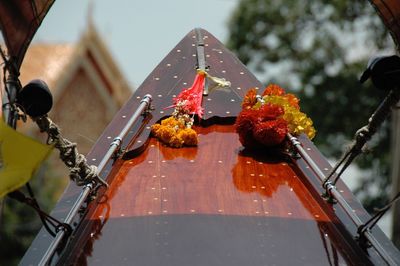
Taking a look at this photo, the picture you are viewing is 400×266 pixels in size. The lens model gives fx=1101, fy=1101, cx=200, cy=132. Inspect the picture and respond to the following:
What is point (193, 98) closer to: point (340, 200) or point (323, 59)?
point (340, 200)

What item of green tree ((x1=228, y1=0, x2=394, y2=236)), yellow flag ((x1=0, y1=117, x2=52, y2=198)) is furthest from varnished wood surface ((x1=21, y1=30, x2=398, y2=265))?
green tree ((x1=228, y1=0, x2=394, y2=236))

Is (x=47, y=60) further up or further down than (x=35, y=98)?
further down

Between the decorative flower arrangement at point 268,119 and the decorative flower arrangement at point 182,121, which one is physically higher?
the decorative flower arrangement at point 268,119

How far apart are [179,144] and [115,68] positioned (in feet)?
60.3

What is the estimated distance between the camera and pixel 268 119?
4.13 metres

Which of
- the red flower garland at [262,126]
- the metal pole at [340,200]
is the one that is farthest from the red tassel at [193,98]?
the metal pole at [340,200]

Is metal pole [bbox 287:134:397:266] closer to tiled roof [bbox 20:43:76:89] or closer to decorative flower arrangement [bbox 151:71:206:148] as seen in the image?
decorative flower arrangement [bbox 151:71:206:148]

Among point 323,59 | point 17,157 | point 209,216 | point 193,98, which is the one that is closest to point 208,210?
point 209,216

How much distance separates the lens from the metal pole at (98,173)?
11.2 feet

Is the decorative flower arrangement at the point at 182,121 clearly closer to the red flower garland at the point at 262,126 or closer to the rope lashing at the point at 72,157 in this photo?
the red flower garland at the point at 262,126

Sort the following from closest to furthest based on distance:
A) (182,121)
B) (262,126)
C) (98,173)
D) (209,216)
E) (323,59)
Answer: (209,216) → (98,173) → (262,126) → (182,121) → (323,59)

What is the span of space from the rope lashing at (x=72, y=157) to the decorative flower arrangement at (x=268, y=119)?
2.04 ft

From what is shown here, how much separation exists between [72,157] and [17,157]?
3.59 ft

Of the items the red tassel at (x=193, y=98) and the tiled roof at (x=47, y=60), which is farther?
the tiled roof at (x=47, y=60)
